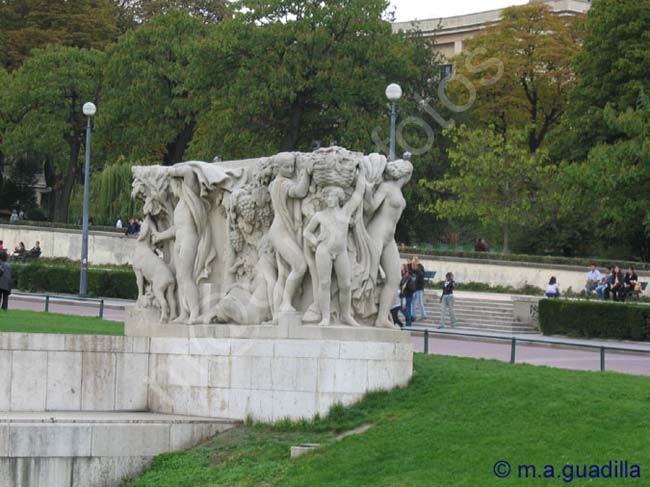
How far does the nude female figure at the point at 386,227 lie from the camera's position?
19.3 metres

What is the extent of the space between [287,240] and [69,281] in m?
28.4

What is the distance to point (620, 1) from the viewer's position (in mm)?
58469

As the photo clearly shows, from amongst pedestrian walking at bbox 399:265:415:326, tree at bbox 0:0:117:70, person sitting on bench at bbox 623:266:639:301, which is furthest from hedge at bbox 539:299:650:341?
tree at bbox 0:0:117:70

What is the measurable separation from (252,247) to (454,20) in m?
62.5

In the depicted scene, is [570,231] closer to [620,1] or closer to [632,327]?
[620,1]

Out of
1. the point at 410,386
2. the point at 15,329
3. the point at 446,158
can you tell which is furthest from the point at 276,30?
the point at 410,386

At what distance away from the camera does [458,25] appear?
264 ft

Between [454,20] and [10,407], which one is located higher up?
[454,20]

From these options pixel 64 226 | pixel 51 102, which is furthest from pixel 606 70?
pixel 51 102

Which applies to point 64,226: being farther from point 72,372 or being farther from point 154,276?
point 72,372

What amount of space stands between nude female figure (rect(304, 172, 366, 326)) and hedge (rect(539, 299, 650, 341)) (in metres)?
19.0

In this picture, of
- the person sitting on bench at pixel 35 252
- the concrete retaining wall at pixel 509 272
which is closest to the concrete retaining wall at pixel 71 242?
the person sitting on bench at pixel 35 252

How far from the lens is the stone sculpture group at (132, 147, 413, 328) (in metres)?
18.9

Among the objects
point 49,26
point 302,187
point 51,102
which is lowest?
point 302,187
